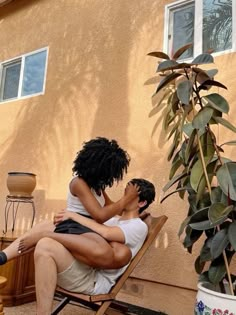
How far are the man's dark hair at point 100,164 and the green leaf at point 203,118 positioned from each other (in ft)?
2.34

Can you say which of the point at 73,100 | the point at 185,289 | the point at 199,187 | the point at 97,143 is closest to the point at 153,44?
the point at 73,100

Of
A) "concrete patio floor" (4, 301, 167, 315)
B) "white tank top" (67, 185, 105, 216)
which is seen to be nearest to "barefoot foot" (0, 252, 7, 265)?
"white tank top" (67, 185, 105, 216)

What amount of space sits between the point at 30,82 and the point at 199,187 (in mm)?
3439

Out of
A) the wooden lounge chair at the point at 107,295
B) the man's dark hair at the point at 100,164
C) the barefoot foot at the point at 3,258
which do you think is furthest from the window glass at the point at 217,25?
the barefoot foot at the point at 3,258

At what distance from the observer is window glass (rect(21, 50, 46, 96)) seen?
4.48 m

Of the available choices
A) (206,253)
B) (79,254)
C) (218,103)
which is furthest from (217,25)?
(79,254)

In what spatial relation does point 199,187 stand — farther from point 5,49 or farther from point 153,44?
point 5,49

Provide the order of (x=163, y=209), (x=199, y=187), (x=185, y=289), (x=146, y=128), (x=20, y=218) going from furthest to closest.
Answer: (x=20, y=218)
(x=146, y=128)
(x=163, y=209)
(x=185, y=289)
(x=199, y=187)

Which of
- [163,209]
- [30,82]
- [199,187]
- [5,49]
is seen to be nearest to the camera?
[199,187]

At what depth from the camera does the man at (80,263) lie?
1935mm

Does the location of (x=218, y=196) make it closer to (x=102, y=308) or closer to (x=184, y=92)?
(x=184, y=92)

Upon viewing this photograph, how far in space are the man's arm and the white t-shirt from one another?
50 mm

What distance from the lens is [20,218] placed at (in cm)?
420

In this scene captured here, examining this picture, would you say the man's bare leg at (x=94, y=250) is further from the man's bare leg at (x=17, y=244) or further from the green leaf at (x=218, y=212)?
the green leaf at (x=218, y=212)
